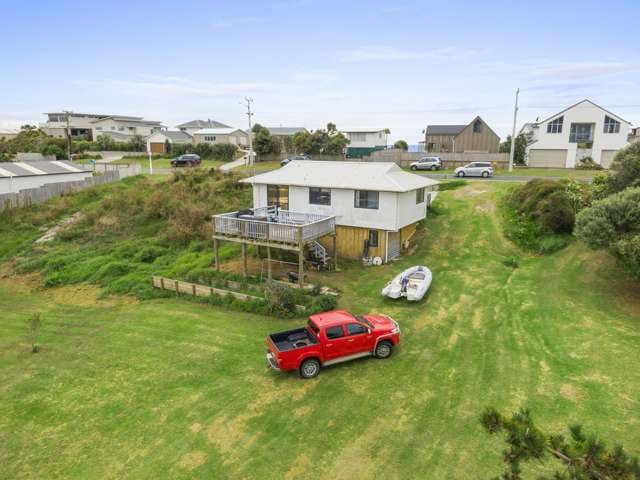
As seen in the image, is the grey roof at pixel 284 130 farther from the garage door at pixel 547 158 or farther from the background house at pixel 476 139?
the garage door at pixel 547 158

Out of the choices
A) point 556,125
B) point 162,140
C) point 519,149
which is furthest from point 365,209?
point 162,140

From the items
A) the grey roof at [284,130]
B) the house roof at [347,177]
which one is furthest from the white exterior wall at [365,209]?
the grey roof at [284,130]

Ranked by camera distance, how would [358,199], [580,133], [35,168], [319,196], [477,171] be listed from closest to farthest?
[358,199] → [319,196] → [35,168] → [477,171] → [580,133]

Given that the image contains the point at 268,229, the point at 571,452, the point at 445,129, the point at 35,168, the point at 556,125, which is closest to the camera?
the point at 571,452

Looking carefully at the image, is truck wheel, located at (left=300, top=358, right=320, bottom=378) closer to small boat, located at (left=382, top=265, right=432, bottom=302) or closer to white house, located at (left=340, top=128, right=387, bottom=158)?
small boat, located at (left=382, top=265, right=432, bottom=302)

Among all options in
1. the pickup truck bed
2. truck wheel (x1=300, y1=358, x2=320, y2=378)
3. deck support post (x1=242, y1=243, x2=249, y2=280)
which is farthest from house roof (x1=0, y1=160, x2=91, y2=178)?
truck wheel (x1=300, y1=358, x2=320, y2=378)

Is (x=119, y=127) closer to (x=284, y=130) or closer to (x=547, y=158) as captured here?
(x=284, y=130)
